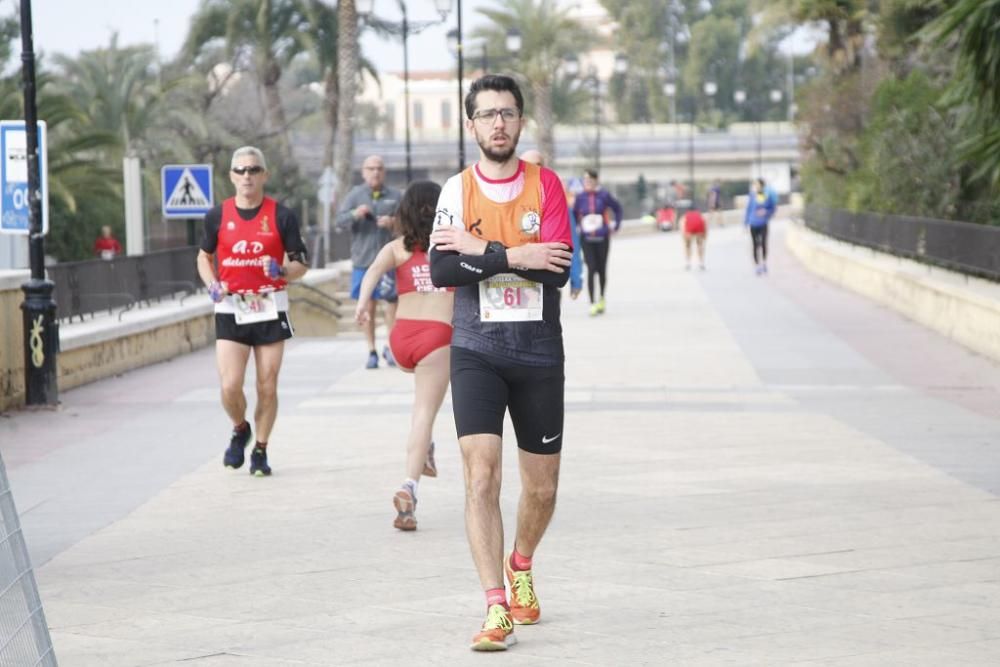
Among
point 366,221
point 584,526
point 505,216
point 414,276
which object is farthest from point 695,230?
point 505,216

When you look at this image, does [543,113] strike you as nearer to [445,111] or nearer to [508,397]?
[508,397]

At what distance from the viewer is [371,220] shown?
16031mm

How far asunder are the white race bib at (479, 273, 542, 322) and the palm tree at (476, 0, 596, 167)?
190ft

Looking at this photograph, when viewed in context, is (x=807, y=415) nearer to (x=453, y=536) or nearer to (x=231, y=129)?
(x=453, y=536)

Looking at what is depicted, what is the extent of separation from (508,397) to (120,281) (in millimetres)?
13019

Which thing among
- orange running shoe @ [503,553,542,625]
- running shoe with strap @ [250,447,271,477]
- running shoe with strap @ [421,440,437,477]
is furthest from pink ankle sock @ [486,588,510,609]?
running shoe with strap @ [250,447,271,477]

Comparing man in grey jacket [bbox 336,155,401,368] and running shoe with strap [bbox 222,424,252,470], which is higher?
man in grey jacket [bbox 336,155,401,368]

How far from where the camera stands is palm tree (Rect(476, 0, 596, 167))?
6462 cm

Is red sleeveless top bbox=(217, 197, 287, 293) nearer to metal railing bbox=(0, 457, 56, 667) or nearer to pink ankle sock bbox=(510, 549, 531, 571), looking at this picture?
pink ankle sock bbox=(510, 549, 531, 571)

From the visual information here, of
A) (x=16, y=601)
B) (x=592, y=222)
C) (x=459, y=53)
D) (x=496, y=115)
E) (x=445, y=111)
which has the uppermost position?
(x=445, y=111)

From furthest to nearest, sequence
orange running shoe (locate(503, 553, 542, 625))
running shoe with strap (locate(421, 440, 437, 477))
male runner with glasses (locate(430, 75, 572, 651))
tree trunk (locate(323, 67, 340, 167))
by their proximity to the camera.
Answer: tree trunk (locate(323, 67, 340, 167)) → running shoe with strap (locate(421, 440, 437, 477)) → orange running shoe (locate(503, 553, 542, 625)) → male runner with glasses (locate(430, 75, 572, 651))

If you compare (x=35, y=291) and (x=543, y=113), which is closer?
(x=35, y=291)

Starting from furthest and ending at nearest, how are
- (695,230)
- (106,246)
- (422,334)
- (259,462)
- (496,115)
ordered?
1. (695,230)
2. (106,246)
3. (259,462)
4. (422,334)
5. (496,115)

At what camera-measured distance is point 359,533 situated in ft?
27.3
